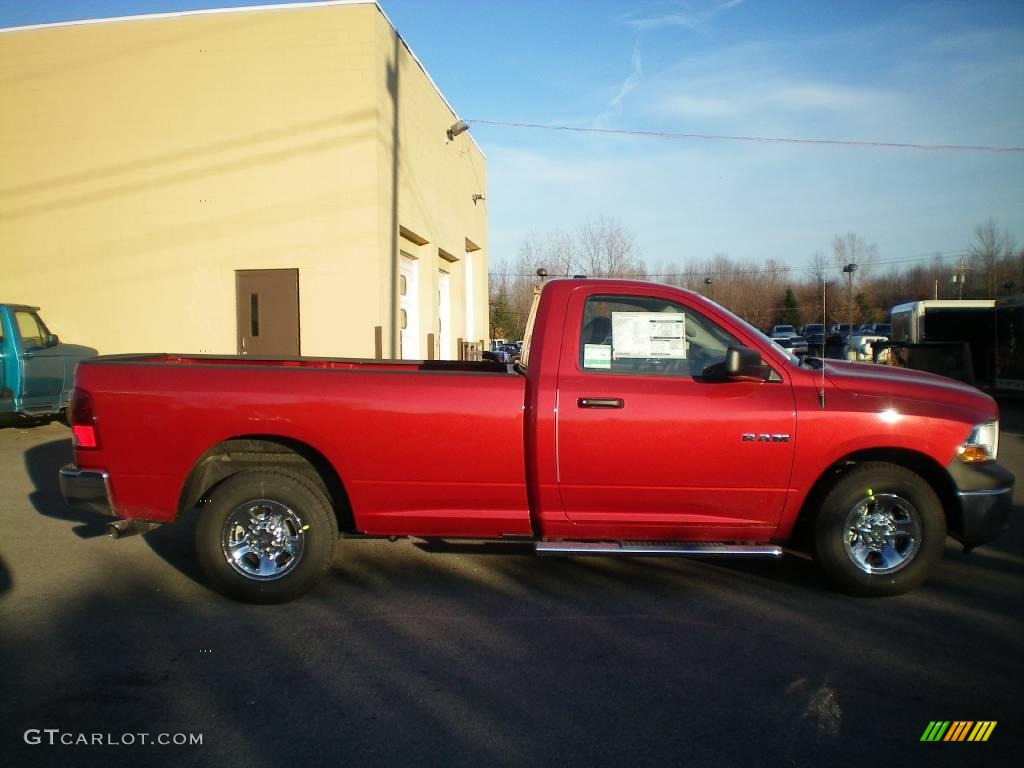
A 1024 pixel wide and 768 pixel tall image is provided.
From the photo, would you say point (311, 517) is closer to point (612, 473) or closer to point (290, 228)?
point (612, 473)

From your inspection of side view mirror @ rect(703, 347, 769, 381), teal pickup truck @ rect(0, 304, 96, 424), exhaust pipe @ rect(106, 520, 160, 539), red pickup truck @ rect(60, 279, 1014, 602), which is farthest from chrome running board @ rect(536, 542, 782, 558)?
teal pickup truck @ rect(0, 304, 96, 424)

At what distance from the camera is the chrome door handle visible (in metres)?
4.66

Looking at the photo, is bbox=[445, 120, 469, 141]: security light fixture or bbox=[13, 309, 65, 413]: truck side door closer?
bbox=[13, 309, 65, 413]: truck side door

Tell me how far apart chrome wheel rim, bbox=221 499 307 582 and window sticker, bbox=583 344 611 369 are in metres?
2.10

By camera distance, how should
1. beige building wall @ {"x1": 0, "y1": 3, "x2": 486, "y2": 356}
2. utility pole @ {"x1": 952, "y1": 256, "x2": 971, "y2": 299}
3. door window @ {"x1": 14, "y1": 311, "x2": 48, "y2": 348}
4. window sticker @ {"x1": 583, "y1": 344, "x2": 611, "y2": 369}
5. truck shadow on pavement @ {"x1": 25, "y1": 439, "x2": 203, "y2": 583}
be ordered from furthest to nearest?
utility pole @ {"x1": 952, "y1": 256, "x2": 971, "y2": 299}, beige building wall @ {"x1": 0, "y1": 3, "x2": 486, "y2": 356}, door window @ {"x1": 14, "y1": 311, "x2": 48, "y2": 348}, truck shadow on pavement @ {"x1": 25, "y1": 439, "x2": 203, "y2": 583}, window sticker @ {"x1": 583, "y1": 344, "x2": 611, "y2": 369}

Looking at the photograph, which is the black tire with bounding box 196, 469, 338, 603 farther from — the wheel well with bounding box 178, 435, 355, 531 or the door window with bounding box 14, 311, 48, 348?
the door window with bounding box 14, 311, 48, 348

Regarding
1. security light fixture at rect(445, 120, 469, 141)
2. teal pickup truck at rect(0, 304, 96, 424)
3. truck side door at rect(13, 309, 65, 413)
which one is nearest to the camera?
teal pickup truck at rect(0, 304, 96, 424)

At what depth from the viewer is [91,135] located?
1462 centimetres

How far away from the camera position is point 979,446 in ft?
15.6

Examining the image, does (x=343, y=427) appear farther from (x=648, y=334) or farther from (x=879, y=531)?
(x=879, y=531)

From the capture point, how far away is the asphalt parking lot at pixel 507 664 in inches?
127

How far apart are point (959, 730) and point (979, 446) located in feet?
6.79

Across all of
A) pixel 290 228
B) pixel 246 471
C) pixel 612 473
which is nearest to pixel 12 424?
pixel 290 228

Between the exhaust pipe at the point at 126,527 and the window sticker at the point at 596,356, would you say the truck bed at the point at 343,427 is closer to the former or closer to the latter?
the exhaust pipe at the point at 126,527
